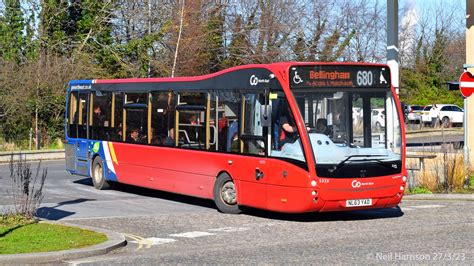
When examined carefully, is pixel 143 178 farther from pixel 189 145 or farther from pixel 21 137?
pixel 21 137

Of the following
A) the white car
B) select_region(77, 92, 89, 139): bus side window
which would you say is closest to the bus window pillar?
select_region(77, 92, 89, 139): bus side window

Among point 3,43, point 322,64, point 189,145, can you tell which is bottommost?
point 189,145

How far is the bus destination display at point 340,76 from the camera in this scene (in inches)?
615

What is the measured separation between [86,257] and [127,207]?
699 centimetres

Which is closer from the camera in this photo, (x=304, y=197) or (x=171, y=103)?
(x=304, y=197)

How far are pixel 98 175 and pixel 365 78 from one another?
901 centimetres

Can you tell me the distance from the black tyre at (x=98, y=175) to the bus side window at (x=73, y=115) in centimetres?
154

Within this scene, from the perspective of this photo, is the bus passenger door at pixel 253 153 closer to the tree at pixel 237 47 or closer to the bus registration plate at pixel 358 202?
the bus registration plate at pixel 358 202

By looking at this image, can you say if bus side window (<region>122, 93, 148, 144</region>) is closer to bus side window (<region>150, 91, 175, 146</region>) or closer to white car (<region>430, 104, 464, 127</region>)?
bus side window (<region>150, 91, 175, 146</region>)

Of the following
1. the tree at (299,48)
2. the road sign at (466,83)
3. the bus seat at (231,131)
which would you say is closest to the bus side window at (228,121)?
the bus seat at (231,131)

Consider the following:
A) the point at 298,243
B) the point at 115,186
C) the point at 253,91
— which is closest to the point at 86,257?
the point at 298,243

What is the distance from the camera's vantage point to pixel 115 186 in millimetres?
23266

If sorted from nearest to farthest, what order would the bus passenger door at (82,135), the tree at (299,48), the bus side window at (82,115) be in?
the bus passenger door at (82,135)
the bus side window at (82,115)
the tree at (299,48)

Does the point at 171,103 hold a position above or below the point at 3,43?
below
